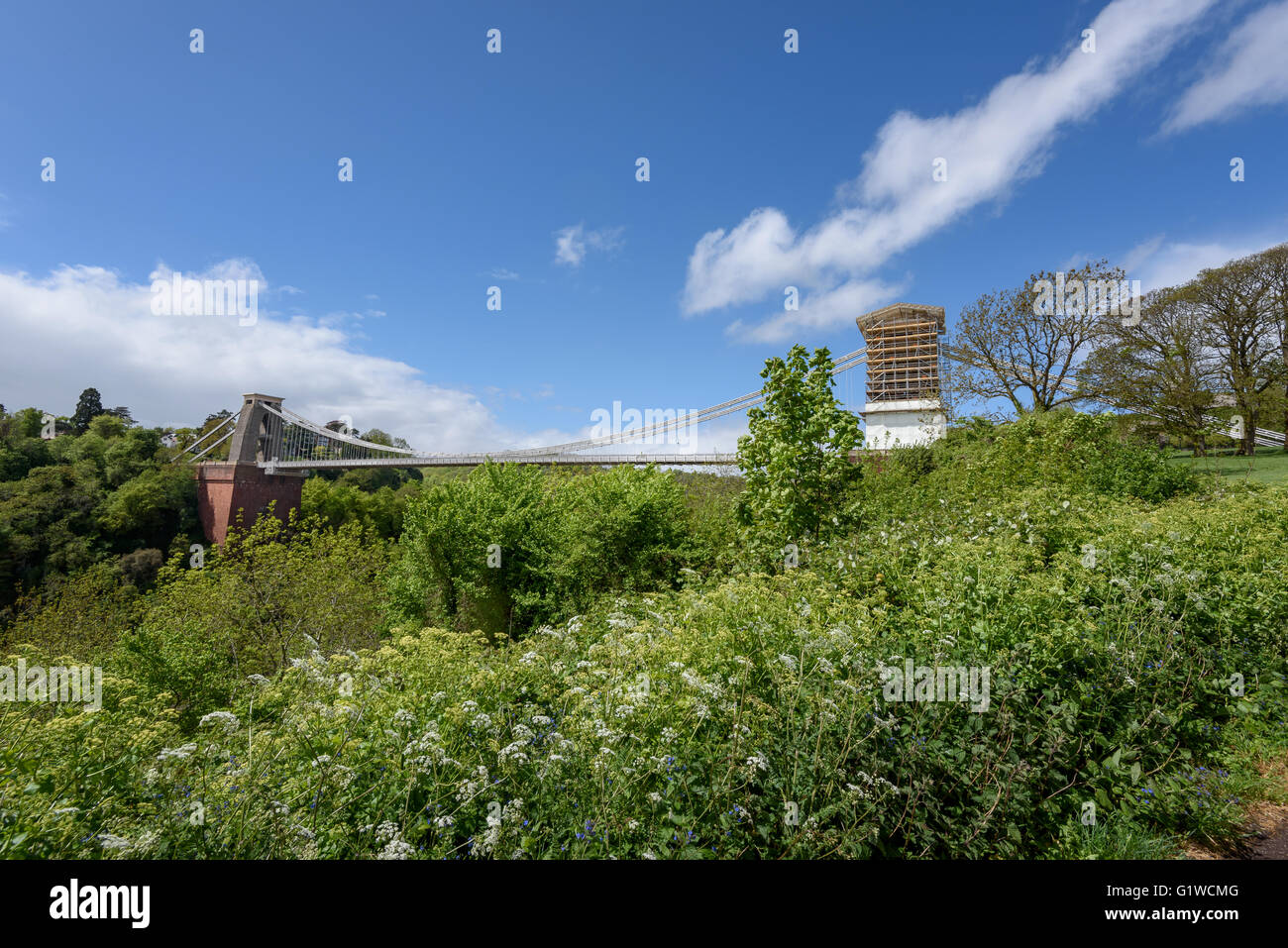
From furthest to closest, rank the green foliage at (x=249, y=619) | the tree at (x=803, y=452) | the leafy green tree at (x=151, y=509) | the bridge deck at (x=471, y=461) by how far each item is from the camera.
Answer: the bridge deck at (x=471, y=461) → the leafy green tree at (x=151, y=509) → the green foliage at (x=249, y=619) → the tree at (x=803, y=452)

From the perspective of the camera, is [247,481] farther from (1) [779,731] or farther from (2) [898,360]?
(1) [779,731]

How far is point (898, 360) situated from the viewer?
3103 cm

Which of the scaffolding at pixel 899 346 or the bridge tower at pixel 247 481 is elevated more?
the scaffolding at pixel 899 346

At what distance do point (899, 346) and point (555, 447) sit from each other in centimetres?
2549

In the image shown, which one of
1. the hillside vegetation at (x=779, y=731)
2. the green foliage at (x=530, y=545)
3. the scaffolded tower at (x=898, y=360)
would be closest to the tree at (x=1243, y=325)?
the scaffolded tower at (x=898, y=360)

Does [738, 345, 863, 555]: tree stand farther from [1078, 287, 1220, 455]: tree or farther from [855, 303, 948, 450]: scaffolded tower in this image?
[855, 303, 948, 450]: scaffolded tower

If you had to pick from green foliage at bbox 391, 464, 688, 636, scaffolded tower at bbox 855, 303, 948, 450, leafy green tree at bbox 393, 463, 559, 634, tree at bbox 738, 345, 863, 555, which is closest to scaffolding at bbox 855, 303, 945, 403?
scaffolded tower at bbox 855, 303, 948, 450

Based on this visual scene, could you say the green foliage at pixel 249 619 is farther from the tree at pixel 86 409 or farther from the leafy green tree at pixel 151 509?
the tree at pixel 86 409

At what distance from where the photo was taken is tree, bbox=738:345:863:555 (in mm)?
7117

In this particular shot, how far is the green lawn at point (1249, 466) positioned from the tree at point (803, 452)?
12197 millimetres

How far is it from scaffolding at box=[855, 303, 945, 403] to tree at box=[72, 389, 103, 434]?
60434mm

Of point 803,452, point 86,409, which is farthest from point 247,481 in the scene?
point 803,452

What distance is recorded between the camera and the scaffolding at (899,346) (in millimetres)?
30906
